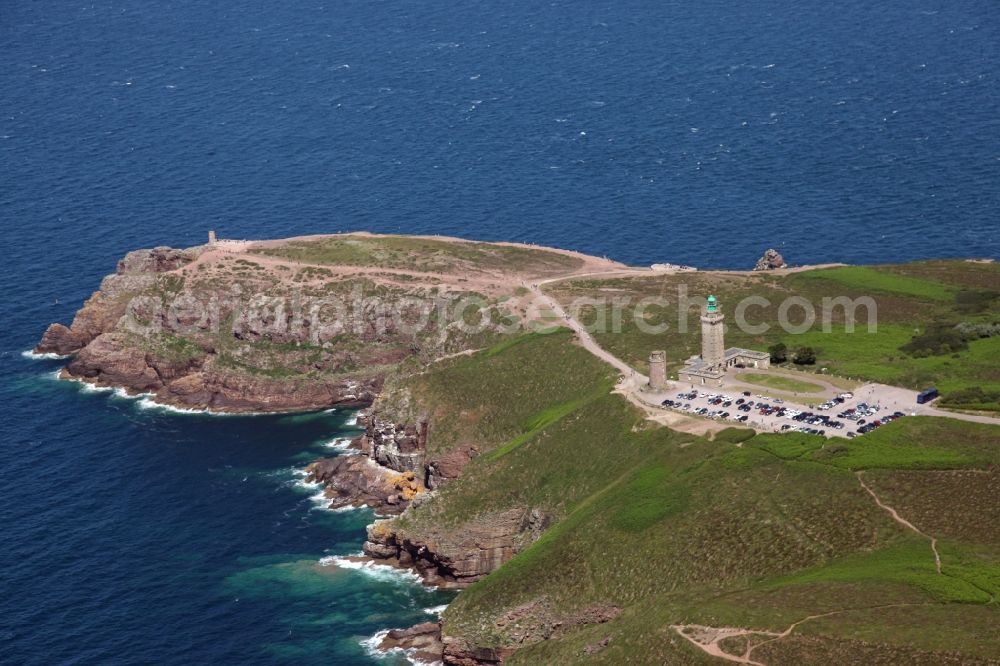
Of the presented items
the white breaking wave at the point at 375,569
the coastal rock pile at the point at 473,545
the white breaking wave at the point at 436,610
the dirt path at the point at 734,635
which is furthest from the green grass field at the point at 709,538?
the white breaking wave at the point at 436,610

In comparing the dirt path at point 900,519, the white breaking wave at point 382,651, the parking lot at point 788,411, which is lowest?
the white breaking wave at point 382,651

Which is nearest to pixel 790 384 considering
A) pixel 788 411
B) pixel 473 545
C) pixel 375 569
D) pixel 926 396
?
pixel 788 411

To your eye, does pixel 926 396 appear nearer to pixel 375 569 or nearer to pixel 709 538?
pixel 709 538

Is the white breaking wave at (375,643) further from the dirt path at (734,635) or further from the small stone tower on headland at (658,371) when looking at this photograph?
the small stone tower on headland at (658,371)

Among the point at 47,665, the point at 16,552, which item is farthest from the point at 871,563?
the point at 16,552

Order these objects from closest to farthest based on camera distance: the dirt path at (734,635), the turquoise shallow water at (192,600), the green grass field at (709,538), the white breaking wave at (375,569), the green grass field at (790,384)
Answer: the dirt path at (734,635), the green grass field at (709,538), the turquoise shallow water at (192,600), the white breaking wave at (375,569), the green grass field at (790,384)

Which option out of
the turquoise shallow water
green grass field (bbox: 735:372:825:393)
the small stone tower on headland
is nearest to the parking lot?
the small stone tower on headland
